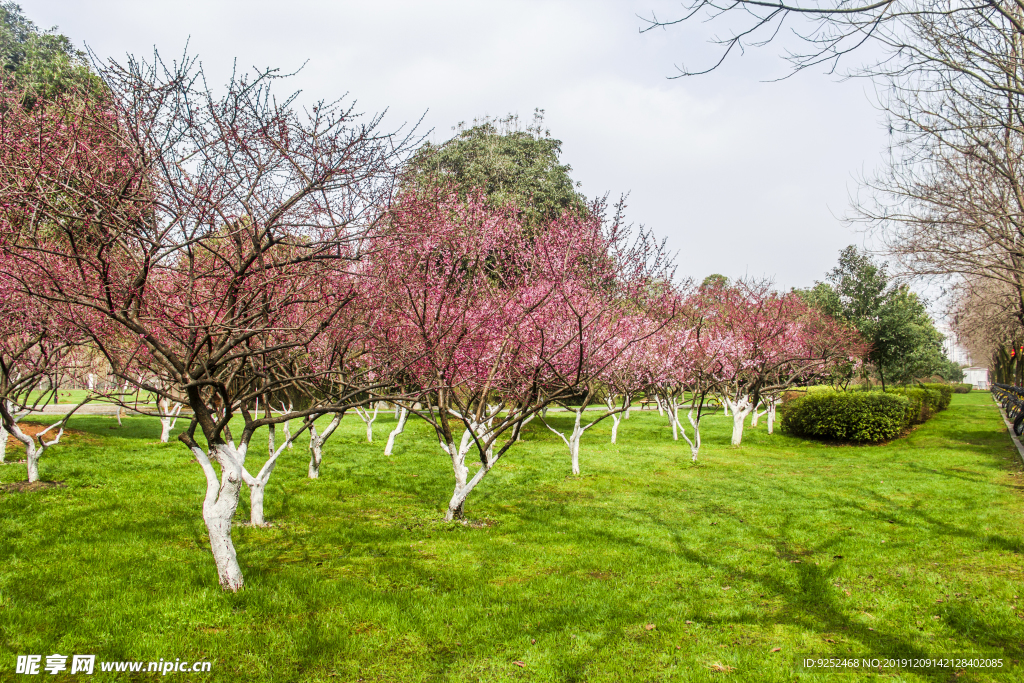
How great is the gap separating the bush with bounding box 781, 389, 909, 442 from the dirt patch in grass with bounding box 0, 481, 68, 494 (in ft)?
72.5

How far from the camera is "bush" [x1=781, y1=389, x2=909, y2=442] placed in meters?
20.3

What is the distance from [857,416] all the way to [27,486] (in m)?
22.8

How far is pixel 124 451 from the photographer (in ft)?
46.9

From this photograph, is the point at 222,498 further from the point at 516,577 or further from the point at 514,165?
the point at 514,165

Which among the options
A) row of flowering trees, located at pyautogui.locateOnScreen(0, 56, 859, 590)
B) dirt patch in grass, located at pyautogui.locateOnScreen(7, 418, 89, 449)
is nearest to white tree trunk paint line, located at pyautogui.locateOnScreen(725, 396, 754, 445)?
row of flowering trees, located at pyautogui.locateOnScreen(0, 56, 859, 590)

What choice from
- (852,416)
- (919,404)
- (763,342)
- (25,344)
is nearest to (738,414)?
(763,342)

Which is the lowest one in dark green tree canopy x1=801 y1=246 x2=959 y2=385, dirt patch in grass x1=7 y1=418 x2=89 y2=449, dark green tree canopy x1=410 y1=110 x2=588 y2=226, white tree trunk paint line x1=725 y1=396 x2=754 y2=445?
dirt patch in grass x1=7 y1=418 x2=89 y2=449

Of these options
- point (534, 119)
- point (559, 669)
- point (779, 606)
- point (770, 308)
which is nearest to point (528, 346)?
point (779, 606)

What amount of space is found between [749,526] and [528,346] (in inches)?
192

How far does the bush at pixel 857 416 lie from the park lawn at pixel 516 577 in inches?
289

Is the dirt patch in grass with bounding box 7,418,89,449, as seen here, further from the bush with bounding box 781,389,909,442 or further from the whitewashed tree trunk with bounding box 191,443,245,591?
the bush with bounding box 781,389,909,442

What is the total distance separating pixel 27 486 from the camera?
390 inches

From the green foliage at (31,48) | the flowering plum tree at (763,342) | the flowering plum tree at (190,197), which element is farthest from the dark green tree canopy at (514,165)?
the flowering plum tree at (190,197)

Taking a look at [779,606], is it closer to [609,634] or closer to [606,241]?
[609,634]
